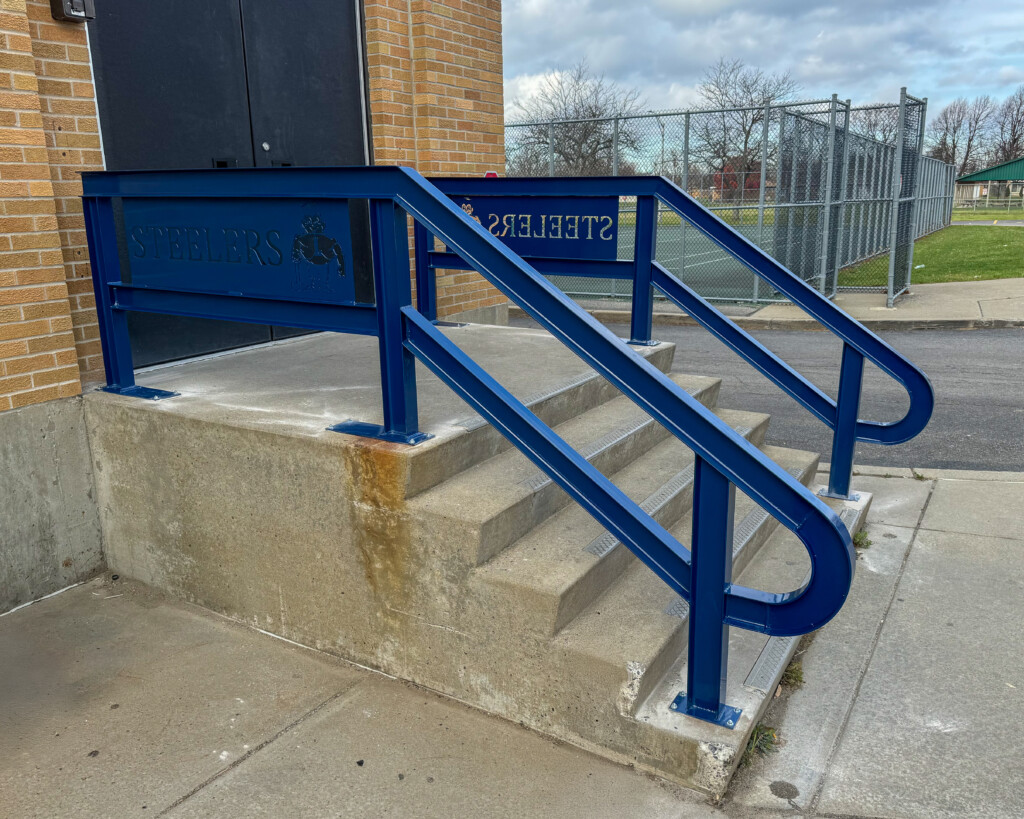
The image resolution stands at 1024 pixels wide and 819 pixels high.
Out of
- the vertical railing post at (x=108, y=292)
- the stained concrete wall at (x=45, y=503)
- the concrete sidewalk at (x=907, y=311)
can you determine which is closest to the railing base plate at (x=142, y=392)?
the vertical railing post at (x=108, y=292)

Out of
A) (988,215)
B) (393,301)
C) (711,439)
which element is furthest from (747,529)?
(988,215)

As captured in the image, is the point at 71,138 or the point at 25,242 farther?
the point at 71,138

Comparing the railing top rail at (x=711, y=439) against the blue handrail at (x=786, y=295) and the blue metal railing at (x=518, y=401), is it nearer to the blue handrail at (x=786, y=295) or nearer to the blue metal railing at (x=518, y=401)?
the blue metal railing at (x=518, y=401)

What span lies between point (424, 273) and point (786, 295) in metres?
2.15

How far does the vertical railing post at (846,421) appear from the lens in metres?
3.75

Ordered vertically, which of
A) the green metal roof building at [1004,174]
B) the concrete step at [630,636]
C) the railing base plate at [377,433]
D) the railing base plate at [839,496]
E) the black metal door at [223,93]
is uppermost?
the green metal roof building at [1004,174]

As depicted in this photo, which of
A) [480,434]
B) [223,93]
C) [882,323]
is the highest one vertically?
[223,93]

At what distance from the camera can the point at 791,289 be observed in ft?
12.5

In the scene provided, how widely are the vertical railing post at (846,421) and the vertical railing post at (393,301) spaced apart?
1.98 metres

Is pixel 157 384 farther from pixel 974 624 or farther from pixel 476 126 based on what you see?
pixel 974 624

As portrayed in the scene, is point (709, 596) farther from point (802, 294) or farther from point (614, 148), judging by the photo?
point (614, 148)

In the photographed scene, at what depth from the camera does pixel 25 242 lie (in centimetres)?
339

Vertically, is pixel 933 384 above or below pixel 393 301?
below

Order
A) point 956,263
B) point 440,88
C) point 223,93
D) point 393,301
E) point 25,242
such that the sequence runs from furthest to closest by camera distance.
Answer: point 956,263, point 440,88, point 223,93, point 25,242, point 393,301
